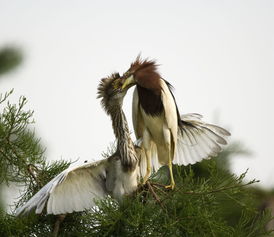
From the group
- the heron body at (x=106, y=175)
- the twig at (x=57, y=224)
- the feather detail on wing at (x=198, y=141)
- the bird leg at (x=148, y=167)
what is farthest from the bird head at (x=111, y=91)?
the twig at (x=57, y=224)

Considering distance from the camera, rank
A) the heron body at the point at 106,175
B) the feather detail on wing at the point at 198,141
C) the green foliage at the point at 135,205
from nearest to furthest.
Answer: the green foliage at the point at 135,205
the heron body at the point at 106,175
the feather detail on wing at the point at 198,141

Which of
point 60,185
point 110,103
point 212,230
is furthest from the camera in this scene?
point 110,103

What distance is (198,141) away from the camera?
12.0 feet

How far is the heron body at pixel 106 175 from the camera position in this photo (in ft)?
10.4

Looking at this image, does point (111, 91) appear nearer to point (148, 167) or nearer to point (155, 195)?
→ point (148, 167)

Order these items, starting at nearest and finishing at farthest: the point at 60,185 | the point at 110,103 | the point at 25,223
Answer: the point at 25,223, the point at 60,185, the point at 110,103

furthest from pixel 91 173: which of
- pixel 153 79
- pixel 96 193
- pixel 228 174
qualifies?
pixel 228 174

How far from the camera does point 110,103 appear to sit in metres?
3.41

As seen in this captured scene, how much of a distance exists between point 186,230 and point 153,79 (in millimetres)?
868

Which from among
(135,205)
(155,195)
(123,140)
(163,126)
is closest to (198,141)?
(163,126)

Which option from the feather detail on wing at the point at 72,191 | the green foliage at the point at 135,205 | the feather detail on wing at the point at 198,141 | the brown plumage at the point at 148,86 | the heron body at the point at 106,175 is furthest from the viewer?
the feather detail on wing at the point at 198,141

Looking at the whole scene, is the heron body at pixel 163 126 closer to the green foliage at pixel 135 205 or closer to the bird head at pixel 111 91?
the bird head at pixel 111 91

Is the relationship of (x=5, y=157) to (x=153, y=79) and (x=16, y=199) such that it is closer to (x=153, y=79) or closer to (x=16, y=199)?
(x=16, y=199)

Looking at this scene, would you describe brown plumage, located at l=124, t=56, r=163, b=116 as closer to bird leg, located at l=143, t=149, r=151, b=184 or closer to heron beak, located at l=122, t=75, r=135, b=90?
heron beak, located at l=122, t=75, r=135, b=90
